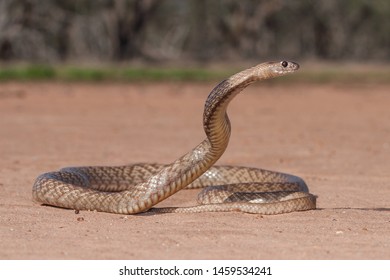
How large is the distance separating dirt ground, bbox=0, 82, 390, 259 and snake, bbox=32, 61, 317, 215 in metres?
0.13

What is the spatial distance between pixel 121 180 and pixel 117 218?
2141 mm

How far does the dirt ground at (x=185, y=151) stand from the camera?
7.25m

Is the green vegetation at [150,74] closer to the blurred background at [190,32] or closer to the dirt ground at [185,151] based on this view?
the blurred background at [190,32]

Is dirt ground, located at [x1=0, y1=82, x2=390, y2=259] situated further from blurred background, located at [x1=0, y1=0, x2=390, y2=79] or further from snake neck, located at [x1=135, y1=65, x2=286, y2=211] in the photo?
blurred background, located at [x1=0, y1=0, x2=390, y2=79]

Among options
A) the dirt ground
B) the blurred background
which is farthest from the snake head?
the blurred background

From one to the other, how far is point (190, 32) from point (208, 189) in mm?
39933

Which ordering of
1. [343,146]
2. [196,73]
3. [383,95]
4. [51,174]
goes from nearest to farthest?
1. [51,174]
2. [343,146]
3. [383,95]
4. [196,73]

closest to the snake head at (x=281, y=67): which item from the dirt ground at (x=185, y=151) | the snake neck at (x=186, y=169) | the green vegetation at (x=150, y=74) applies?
the snake neck at (x=186, y=169)

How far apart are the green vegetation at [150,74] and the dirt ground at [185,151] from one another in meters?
1.13

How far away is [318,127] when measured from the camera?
60.2 ft

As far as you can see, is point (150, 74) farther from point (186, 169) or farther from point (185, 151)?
point (186, 169)
